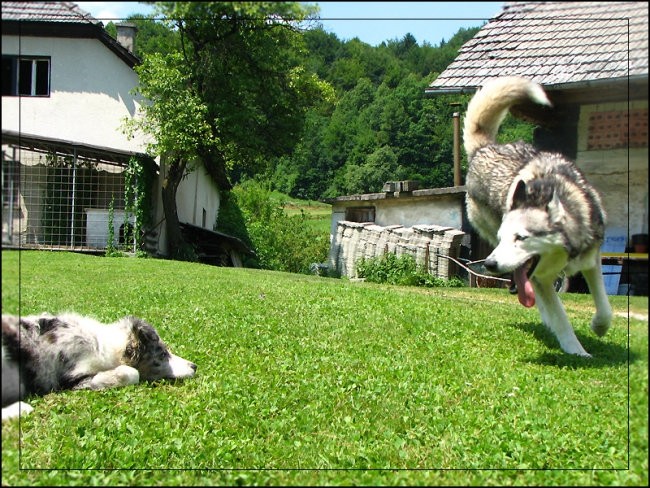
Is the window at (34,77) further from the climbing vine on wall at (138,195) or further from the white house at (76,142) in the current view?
the climbing vine on wall at (138,195)

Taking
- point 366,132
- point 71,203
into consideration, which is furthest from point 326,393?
point 71,203

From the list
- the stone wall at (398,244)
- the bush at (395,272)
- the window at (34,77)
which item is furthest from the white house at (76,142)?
the bush at (395,272)

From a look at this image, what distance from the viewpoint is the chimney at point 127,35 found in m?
4.26

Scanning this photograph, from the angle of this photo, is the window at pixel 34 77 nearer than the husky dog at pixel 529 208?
No

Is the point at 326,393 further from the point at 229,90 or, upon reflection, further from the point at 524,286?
the point at 229,90

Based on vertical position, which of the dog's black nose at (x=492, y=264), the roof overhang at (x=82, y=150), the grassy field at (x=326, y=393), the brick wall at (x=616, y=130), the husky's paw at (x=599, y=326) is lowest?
the grassy field at (x=326, y=393)

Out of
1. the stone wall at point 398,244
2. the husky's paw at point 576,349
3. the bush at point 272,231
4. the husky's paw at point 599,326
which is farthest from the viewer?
the husky's paw at point 576,349

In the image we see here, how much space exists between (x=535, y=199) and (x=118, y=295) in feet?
10.1

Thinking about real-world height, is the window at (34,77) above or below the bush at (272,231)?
above

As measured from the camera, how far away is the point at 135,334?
5469 millimetres

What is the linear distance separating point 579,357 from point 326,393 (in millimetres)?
1874

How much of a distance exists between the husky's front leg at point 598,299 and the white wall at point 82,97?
2.96 metres

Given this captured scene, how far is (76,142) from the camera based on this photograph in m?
4.36

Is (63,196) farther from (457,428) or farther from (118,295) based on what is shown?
(457,428)
